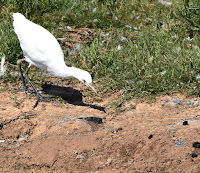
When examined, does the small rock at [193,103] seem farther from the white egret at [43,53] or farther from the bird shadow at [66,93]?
the white egret at [43,53]

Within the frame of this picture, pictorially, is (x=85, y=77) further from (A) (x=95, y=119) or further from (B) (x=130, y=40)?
(B) (x=130, y=40)

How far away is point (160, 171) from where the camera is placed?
3.76 m

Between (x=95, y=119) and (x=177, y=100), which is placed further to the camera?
(x=177, y=100)

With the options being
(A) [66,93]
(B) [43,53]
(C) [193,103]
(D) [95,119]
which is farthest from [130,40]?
(D) [95,119]

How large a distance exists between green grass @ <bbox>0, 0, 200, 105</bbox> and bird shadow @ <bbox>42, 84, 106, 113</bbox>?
0.40 metres

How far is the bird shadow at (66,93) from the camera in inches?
233

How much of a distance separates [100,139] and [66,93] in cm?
183

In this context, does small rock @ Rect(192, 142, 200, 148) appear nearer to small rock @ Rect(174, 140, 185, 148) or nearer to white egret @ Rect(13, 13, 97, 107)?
small rock @ Rect(174, 140, 185, 148)

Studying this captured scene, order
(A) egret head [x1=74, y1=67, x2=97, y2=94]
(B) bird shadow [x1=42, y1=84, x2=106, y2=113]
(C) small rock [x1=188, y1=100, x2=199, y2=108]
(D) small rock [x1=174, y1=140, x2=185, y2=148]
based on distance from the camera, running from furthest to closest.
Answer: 1. (B) bird shadow [x1=42, y1=84, x2=106, y2=113]
2. (C) small rock [x1=188, y1=100, x2=199, y2=108]
3. (A) egret head [x1=74, y1=67, x2=97, y2=94]
4. (D) small rock [x1=174, y1=140, x2=185, y2=148]

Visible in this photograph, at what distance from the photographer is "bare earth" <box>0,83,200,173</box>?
398cm

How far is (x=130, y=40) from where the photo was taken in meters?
7.07

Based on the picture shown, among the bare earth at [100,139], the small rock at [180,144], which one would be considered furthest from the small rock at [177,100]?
the small rock at [180,144]

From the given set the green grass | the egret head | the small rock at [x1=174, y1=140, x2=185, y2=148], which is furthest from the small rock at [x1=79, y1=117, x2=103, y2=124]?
the small rock at [x1=174, y1=140, x2=185, y2=148]

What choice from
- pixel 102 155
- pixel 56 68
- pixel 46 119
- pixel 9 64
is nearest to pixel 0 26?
pixel 9 64
